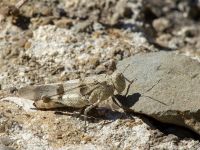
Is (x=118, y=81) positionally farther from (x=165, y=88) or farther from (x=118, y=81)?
(x=165, y=88)

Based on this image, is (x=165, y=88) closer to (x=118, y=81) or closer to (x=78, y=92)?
(x=118, y=81)

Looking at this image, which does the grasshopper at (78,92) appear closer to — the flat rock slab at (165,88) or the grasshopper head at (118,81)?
the grasshopper head at (118,81)

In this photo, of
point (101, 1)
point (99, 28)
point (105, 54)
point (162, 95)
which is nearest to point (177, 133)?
point (162, 95)

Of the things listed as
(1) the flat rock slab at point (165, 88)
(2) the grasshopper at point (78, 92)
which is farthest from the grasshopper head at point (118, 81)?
(1) the flat rock slab at point (165, 88)

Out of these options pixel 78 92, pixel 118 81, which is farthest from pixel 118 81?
pixel 78 92

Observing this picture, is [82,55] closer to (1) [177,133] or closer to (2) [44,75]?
(2) [44,75]

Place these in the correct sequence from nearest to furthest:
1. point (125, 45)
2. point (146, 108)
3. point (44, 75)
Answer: point (146, 108), point (44, 75), point (125, 45)
